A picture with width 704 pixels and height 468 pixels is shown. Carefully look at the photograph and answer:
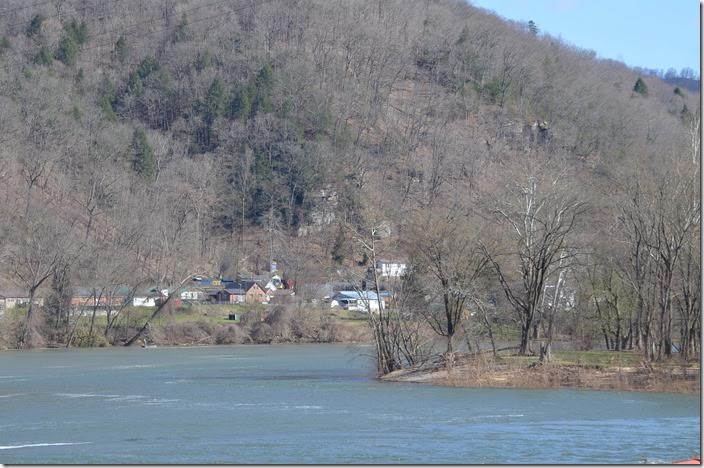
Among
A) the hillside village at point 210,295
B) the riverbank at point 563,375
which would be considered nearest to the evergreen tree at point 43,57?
the hillside village at point 210,295

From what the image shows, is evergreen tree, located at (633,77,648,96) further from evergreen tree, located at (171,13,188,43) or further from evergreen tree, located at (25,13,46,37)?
evergreen tree, located at (25,13,46,37)

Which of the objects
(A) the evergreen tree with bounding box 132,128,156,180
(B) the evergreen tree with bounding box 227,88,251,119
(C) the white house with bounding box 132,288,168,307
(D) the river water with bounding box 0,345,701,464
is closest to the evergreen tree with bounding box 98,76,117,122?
(A) the evergreen tree with bounding box 132,128,156,180

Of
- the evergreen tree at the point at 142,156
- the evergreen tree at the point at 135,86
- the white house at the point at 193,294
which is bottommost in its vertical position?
the white house at the point at 193,294

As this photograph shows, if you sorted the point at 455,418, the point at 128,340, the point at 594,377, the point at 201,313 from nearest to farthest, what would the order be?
the point at 455,418, the point at 594,377, the point at 128,340, the point at 201,313

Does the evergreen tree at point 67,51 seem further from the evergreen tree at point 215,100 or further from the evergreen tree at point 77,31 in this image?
the evergreen tree at point 215,100

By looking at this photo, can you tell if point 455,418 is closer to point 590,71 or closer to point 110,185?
point 110,185

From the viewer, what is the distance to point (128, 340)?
282 ft

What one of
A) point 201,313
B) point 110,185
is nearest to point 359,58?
point 110,185

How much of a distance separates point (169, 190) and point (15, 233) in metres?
36.5

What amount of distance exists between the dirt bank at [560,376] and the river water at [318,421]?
115 centimetres

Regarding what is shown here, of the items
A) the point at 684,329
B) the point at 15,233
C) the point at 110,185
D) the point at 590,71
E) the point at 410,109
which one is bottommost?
the point at 684,329

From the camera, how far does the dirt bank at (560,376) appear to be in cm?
4428

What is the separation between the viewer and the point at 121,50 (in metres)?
175

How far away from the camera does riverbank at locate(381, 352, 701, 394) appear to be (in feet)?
145
